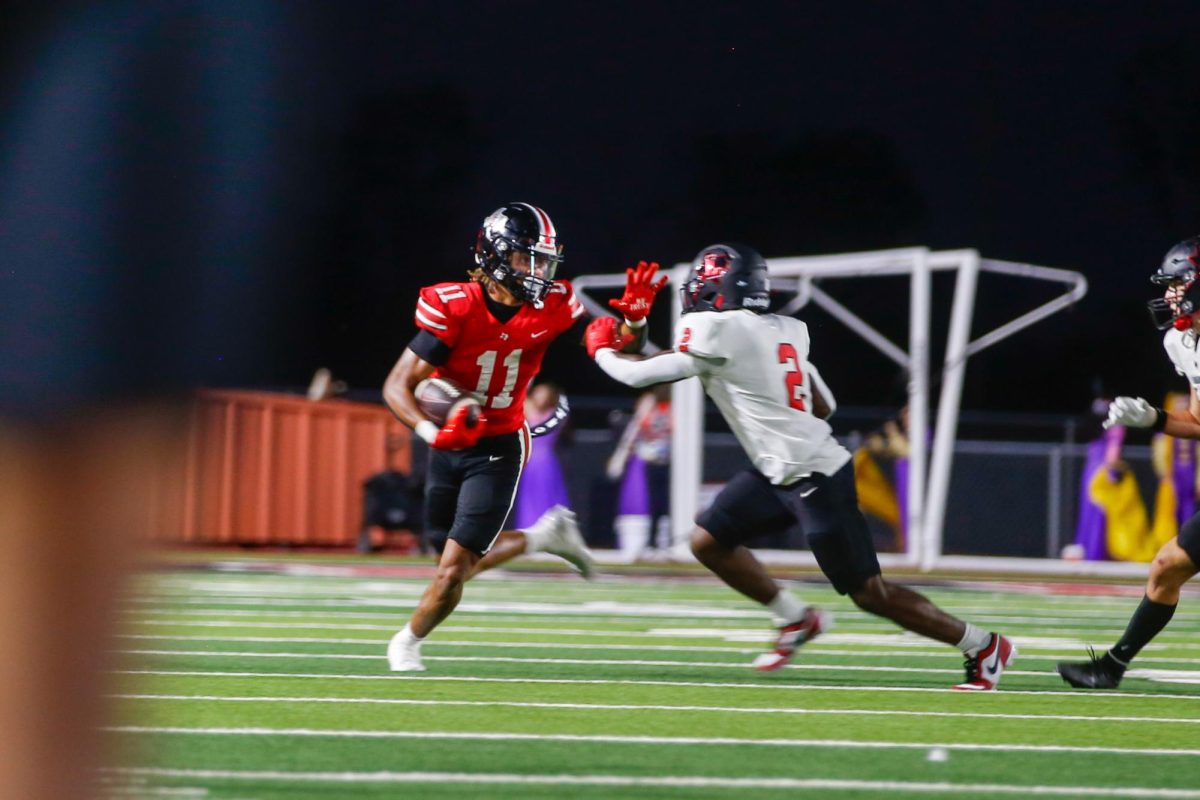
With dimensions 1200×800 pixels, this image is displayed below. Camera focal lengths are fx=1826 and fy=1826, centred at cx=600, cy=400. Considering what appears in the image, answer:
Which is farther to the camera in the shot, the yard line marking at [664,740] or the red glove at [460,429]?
the red glove at [460,429]

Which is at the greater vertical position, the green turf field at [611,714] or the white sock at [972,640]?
the white sock at [972,640]

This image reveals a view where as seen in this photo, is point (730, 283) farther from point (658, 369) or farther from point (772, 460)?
point (772, 460)

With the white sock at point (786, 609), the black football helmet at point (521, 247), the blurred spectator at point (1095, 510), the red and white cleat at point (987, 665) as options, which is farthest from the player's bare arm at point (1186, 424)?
the blurred spectator at point (1095, 510)

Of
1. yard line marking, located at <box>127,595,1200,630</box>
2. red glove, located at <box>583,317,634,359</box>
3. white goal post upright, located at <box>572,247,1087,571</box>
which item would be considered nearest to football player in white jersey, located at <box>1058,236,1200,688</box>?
red glove, located at <box>583,317,634,359</box>

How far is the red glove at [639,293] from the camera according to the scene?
671 cm

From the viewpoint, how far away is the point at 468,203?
119 ft

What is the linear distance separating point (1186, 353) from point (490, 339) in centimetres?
252

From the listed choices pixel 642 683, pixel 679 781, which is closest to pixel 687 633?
pixel 642 683

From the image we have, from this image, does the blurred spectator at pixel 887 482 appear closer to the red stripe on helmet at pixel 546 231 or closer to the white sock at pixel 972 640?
the red stripe on helmet at pixel 546 231

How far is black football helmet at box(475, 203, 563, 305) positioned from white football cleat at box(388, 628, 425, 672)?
4.30ft

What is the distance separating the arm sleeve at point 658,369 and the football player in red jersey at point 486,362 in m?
0.35

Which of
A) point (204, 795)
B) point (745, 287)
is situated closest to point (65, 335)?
point (204, 795)

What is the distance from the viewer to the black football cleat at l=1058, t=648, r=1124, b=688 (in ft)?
20.5

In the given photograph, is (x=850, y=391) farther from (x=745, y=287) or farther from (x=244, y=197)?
(x=244, y=197)
